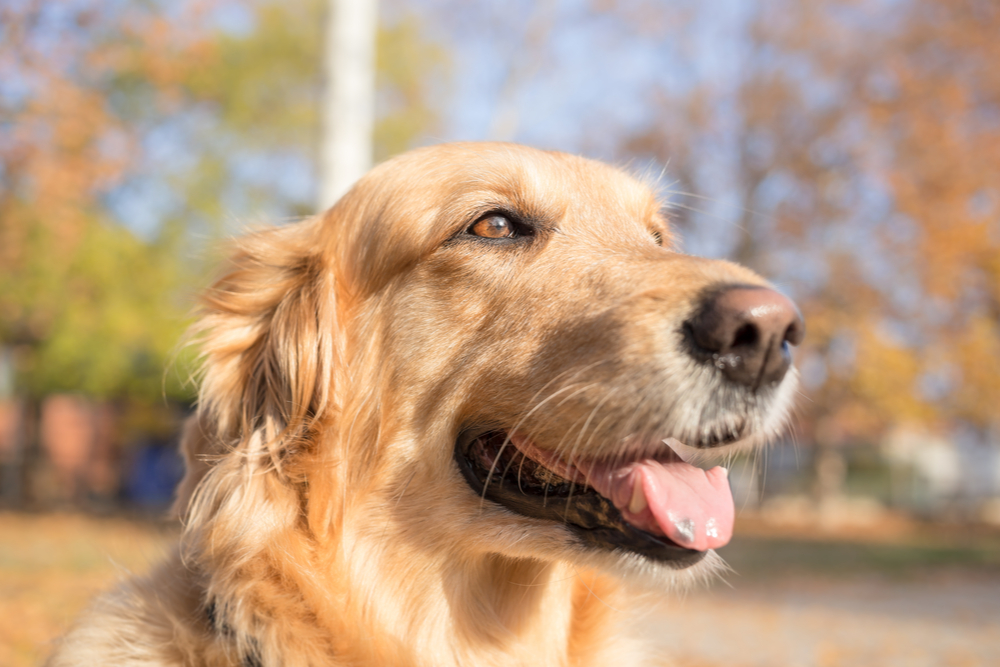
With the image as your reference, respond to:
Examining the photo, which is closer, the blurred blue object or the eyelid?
the eyelid

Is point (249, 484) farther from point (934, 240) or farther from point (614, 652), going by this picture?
point (934, 240)

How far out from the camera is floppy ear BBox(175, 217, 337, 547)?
2.58 metres

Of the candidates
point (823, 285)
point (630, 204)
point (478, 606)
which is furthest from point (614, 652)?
point (823, 285)

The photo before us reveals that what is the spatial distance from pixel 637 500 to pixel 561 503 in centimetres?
26

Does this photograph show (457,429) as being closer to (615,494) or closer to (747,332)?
(615,494)

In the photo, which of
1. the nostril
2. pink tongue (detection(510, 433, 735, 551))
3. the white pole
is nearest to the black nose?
the nostril

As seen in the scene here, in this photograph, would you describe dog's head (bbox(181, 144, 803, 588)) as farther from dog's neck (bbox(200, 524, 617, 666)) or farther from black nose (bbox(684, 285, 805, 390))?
dog's neck (bbox(200, 524, 617, 666))

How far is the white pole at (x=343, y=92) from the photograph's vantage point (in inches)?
279

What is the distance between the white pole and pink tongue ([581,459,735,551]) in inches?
208

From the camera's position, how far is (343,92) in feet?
23.5

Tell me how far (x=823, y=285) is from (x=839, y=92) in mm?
5044

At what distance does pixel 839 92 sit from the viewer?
20078 millimetres

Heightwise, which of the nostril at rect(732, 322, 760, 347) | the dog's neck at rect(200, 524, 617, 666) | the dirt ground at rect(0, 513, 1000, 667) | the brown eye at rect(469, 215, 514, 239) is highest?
the brown eye at rect(469, 215, 514, 239)

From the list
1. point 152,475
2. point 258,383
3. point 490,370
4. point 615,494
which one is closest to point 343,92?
point 258,383
